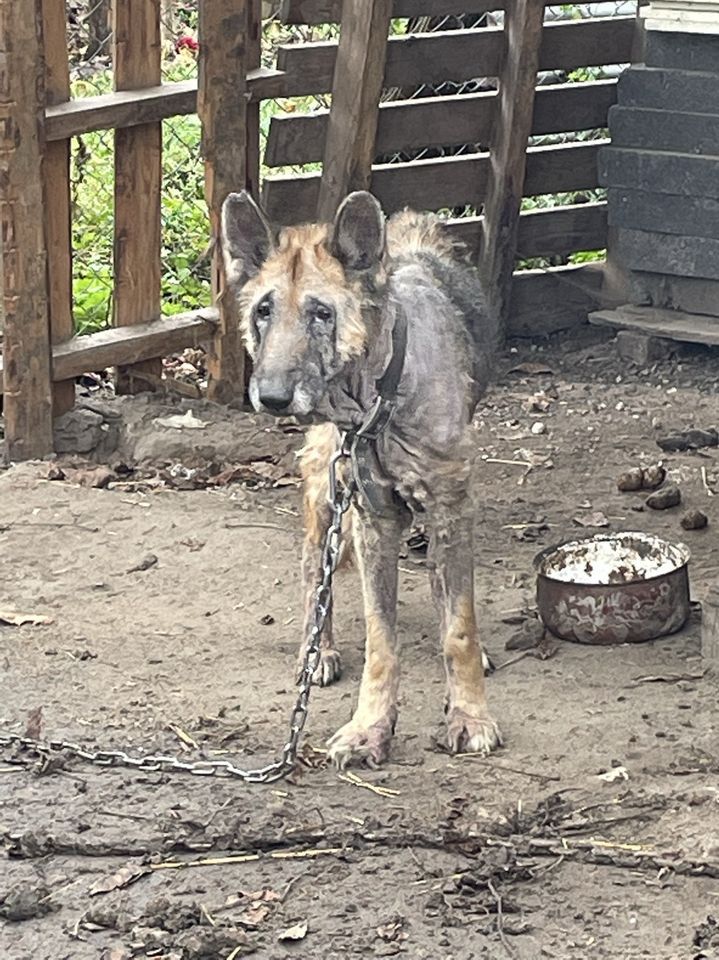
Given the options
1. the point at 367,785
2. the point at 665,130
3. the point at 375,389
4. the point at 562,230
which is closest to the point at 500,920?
the point at 367,785

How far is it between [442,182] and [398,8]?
3.38 ft

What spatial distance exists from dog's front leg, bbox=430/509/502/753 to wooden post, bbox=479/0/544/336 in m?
4.36

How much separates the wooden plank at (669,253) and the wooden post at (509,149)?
2.17 feet

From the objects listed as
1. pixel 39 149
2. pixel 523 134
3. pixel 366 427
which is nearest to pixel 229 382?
pixel 39 149

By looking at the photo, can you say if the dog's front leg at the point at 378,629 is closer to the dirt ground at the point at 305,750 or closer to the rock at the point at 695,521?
the dirt ground at the point at 305,750

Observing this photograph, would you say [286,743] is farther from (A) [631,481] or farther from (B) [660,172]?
(B) [660,172]

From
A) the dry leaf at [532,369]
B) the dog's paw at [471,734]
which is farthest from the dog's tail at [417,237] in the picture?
the dry leaf at [532,369]

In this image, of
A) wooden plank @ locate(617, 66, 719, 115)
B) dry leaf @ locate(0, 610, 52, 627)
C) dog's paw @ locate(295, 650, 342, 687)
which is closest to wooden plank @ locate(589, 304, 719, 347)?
wooden plank @ locate(617, 66, 719, 115)

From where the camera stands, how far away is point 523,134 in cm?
992

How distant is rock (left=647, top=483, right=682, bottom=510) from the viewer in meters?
7.52

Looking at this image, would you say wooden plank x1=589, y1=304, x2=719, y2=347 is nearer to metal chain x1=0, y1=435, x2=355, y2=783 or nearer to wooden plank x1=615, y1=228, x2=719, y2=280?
wooden plank x1=615, y1=228, x2=719, y2=280

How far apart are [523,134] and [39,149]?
3120mm

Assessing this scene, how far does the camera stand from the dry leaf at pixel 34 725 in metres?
5.49

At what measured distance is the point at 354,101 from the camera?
8969 millimetres
